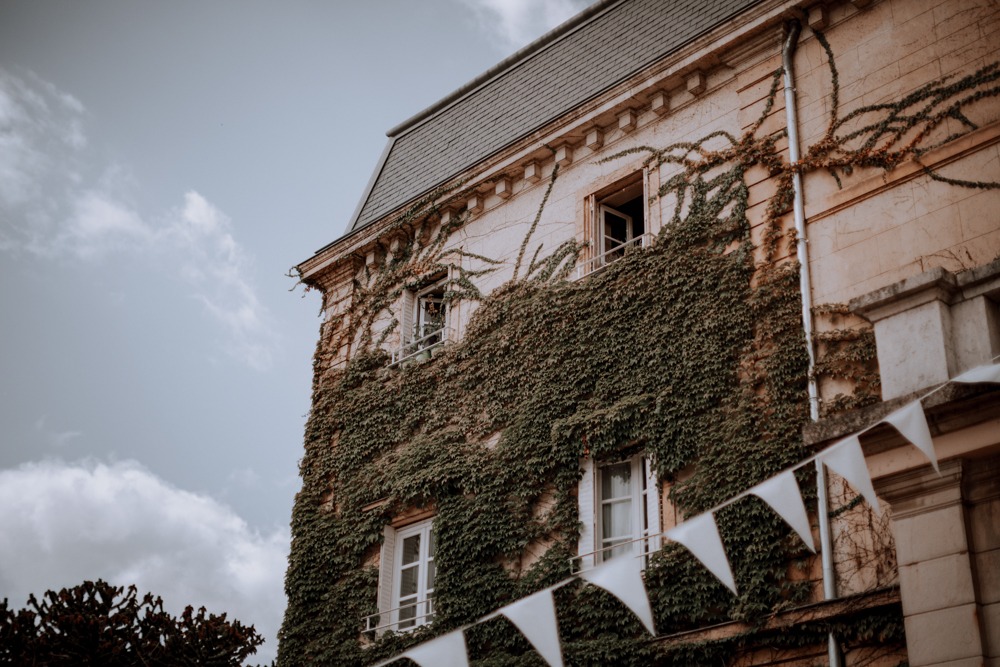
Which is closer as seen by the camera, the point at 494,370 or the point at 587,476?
the point at 587,476

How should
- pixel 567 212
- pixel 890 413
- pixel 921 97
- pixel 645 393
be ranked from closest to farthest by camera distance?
pixel 890 413
pixel 921 97
pixel 645 393
pixel 567 212

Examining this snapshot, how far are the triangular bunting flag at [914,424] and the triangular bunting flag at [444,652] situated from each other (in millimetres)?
3657

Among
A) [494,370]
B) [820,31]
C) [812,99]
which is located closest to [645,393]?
[494,370]

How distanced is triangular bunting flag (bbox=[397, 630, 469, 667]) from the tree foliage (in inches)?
278

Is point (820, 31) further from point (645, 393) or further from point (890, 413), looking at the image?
point (890, 413)

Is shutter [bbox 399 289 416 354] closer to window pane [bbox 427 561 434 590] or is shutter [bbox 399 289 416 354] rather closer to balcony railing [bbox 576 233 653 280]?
balcony railing [bbox 576 233 653 280]

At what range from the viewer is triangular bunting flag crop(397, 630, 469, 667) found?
356 inches

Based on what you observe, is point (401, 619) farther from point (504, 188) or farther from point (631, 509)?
point (504, 188)

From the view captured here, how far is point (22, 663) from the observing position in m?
14.2

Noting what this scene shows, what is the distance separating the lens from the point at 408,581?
15.2m

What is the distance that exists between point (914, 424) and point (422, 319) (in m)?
10.1

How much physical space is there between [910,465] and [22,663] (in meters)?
10.9

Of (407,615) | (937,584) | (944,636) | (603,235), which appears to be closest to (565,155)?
(603,235)

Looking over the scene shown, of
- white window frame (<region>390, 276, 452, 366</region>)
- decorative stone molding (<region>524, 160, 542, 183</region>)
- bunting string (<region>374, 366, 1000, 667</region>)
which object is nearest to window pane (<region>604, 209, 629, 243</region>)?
decorative stone molding (<region>524, 160, 542, 183</region>)
